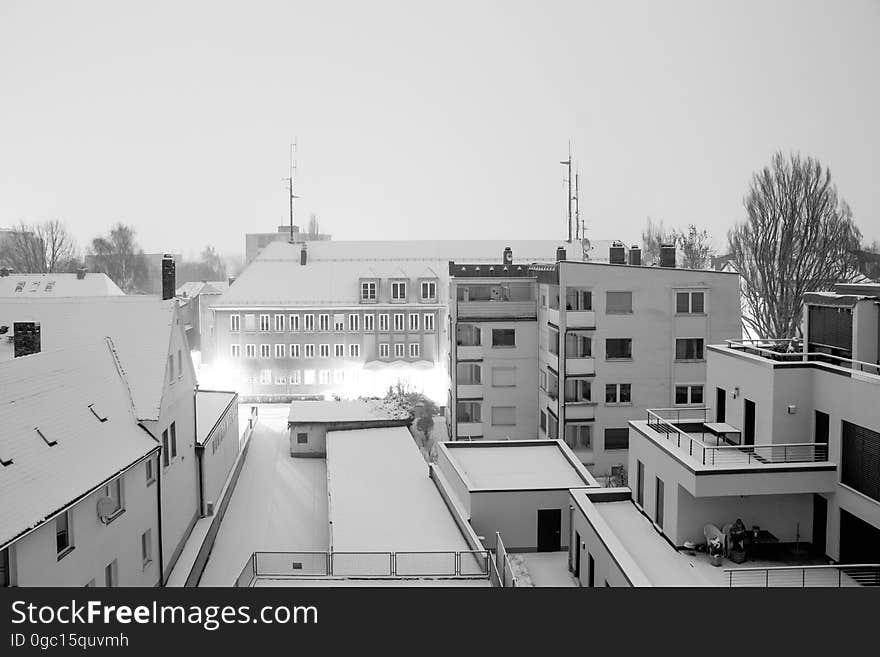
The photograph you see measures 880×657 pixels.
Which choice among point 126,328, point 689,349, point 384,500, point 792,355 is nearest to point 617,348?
point 689,349

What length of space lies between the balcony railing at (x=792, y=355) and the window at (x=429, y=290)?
21717mm

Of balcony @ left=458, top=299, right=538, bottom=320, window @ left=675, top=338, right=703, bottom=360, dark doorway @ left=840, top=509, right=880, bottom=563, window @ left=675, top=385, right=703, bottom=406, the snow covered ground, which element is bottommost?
the snow covered ground

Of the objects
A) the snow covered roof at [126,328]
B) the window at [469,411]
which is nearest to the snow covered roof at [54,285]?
the snow covered roof at [126,328]

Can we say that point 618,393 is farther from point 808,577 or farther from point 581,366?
point 808,577

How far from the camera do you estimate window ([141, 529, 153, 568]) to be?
12242 mm

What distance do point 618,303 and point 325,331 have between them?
16.5 meters

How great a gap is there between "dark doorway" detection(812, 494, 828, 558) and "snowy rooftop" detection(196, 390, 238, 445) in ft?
38.8

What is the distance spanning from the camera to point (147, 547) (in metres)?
12.5

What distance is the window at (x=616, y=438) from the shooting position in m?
19.8

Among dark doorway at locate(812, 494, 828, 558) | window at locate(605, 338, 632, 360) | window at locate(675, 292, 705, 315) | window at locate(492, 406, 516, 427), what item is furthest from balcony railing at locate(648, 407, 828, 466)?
window at locate(492, 406, 516, 427)

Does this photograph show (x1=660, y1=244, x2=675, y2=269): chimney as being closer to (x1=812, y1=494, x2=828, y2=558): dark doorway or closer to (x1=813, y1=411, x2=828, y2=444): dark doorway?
(x1=813, y1=411, x2=828, y2=444): dark doorway

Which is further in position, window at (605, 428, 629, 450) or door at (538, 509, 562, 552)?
A: window at (605, 428, 629, 450)
